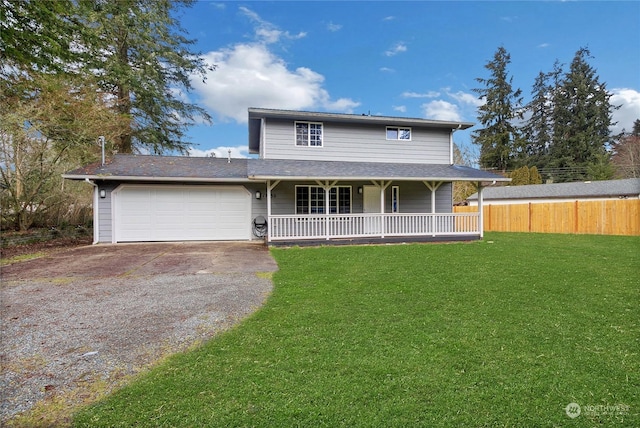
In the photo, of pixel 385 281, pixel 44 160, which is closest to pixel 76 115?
pixel 44 160

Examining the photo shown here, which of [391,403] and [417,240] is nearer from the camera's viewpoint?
[391,403]

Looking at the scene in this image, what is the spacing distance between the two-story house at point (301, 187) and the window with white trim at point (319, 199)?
0.04 m

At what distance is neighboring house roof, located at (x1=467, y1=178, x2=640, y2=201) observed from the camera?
19734mm

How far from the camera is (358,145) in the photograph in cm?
1285

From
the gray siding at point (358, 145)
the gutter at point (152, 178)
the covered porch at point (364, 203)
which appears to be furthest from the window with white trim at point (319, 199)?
the gutter at point (152, 178)

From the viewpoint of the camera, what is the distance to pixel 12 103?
9383 millimetres

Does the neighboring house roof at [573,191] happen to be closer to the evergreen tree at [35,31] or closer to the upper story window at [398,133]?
the upper story window at [398,133]

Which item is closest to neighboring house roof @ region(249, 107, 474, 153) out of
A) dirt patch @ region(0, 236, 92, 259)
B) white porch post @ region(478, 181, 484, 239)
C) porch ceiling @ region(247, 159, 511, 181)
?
porch ceiling @ region(247, 159, 511, 181)

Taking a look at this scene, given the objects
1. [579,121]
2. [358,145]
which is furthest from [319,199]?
[579,121]

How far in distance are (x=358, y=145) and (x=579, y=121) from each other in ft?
108

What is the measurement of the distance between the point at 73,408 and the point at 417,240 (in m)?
10.4

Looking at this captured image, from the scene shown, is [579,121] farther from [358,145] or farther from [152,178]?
[152,178]

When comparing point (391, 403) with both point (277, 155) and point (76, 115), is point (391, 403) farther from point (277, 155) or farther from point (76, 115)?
point (76, 115)

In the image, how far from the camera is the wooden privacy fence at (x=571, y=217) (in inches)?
540
